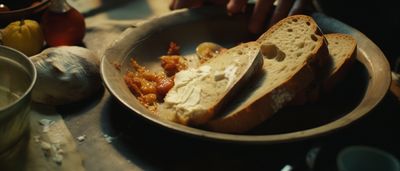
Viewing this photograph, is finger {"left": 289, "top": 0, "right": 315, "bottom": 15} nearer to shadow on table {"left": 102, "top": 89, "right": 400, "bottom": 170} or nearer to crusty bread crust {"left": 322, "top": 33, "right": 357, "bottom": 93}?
crusty bread crust {"left": 322, "top": 33, "right": 357, "bottom": 93}

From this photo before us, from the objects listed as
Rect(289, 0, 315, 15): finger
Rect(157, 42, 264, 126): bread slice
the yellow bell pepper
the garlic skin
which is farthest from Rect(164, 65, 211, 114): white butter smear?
the yellow bell pepper

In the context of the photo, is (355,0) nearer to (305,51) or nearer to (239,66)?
(305,51)

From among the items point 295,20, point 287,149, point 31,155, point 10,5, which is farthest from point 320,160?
point 10,5

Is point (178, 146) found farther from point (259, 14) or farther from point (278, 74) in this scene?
point (259, 14)

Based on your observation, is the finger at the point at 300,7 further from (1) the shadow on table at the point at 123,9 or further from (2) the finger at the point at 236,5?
(1) the shadow on table at the point at 123,9

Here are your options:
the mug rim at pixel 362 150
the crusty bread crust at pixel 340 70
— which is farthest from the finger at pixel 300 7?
the mug rim at pixel 362 150

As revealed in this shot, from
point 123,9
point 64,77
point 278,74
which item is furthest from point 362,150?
point 123,9

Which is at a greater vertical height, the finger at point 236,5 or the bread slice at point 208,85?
the finger at point 236,5
